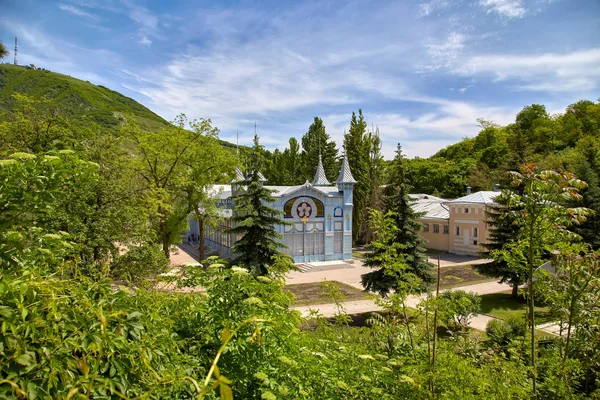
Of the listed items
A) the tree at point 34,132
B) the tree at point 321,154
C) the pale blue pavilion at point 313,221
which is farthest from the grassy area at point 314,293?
the tree at point 321,154

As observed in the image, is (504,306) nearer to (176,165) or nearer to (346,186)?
(346,186)

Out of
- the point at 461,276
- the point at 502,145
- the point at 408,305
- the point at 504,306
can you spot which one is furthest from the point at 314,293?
the point at 502,145

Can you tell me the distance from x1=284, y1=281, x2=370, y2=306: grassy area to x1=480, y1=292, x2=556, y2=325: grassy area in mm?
5802

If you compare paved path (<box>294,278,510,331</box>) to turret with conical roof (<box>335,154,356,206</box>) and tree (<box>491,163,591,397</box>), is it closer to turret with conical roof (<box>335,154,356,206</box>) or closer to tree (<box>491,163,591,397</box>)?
tree (<box>491,163,591,397</box>)

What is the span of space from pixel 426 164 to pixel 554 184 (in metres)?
67.4

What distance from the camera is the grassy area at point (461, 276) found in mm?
21547

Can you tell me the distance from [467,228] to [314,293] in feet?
62.2

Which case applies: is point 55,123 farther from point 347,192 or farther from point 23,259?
point 347,192

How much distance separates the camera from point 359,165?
35.4 m

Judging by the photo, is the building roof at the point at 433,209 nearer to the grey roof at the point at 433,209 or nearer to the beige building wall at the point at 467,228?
the grey roof at the point at 433,209

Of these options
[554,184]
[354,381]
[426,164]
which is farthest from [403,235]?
[426,164]

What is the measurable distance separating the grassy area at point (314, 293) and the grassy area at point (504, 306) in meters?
5.80

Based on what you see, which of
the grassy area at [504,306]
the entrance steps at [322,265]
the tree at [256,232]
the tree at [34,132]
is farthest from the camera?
the entrance steps at [322,265]

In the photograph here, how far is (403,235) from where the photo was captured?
15602 mm
